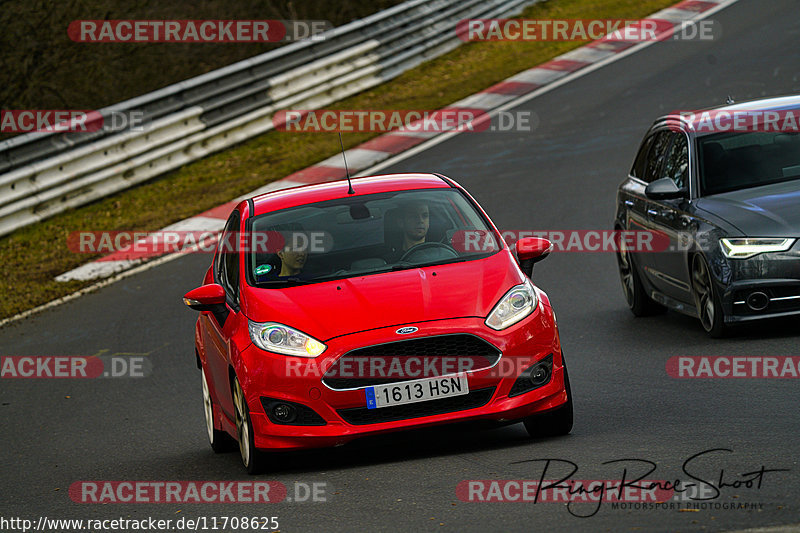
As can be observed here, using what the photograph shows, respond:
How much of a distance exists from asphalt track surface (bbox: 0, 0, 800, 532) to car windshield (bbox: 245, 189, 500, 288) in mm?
1092

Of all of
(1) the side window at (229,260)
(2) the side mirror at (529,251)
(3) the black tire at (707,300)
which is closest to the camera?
(2) the side mirror at (529,251)

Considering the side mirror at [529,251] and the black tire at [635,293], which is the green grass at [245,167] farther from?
the side mirror at [529,251]

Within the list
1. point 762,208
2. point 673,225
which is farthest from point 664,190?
point 762,208

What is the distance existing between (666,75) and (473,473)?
15.8 meters

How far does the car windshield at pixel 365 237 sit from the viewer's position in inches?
301

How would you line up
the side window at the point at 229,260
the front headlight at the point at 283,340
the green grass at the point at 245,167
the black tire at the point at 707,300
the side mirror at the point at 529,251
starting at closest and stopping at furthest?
the front headlight at the point at 283,340 → the side mirror at the point at 529,251 → the side window at the point at 229,260 → the black tire at the point at 707,300 → the green grass at the point at 245,167

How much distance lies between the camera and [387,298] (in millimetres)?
7055

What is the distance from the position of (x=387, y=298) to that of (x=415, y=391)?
595 millimetres

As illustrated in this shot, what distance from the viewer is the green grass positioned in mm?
15555

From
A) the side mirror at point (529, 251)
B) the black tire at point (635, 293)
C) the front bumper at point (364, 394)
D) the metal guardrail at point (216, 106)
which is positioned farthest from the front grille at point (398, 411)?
the metal guardrail at point (216, 106)

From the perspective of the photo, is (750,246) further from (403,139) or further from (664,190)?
(403,139)

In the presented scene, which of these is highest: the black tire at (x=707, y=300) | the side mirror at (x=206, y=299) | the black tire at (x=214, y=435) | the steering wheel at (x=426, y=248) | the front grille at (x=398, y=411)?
the steering wheel at (x=426, y=248)

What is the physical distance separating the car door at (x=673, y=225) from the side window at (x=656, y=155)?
0.26 ft

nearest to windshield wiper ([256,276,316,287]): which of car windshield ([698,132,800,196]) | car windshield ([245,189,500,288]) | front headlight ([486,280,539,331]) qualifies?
car windshield ([245,189,500,288])
